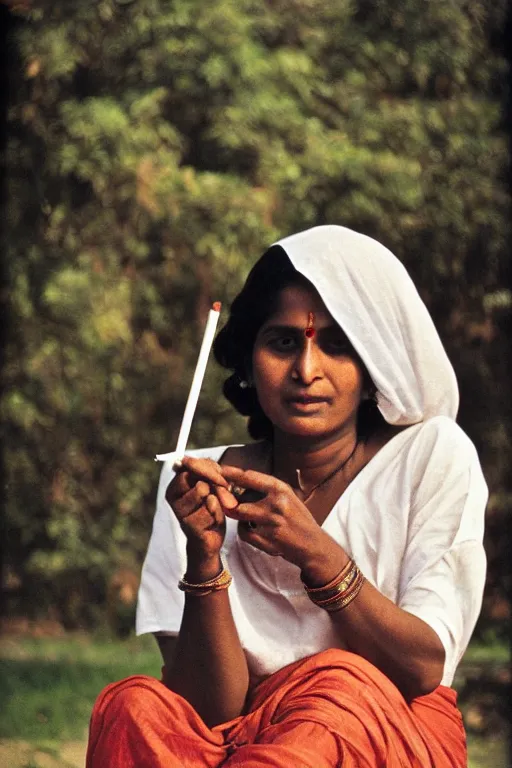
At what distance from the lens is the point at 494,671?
4.80 metres

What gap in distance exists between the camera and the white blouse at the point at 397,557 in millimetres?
2146

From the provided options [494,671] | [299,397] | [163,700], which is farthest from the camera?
[494,671]

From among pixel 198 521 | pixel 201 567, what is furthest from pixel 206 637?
pixel 198 521

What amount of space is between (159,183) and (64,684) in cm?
235

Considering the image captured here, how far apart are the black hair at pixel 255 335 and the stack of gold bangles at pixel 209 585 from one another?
1.40ft

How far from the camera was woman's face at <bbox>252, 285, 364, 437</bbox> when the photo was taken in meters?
2.23

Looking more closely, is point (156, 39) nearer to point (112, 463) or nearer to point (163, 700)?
point (112, 463)

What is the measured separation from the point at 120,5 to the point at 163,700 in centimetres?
468

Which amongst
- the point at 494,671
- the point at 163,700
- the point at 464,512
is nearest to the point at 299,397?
the point at 464,512

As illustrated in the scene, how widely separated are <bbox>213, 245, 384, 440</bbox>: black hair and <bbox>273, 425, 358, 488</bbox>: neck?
70 mm

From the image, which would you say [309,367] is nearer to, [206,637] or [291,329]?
[291,329]

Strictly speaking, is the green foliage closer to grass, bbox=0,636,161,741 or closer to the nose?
grass, bbox=0,636,161,741

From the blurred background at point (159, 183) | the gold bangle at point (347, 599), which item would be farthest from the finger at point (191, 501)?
the blurred background at point (159, 183)

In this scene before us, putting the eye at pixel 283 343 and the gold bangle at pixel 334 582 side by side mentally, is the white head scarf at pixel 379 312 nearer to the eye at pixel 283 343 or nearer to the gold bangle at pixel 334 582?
the eye at pixel 283 343
